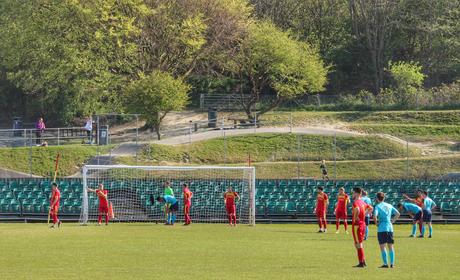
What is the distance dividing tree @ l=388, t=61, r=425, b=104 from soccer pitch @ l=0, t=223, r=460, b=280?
36.6m

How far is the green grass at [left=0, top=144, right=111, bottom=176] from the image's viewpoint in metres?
55.1

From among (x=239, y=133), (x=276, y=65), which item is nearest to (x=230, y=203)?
(x=239, y=133)

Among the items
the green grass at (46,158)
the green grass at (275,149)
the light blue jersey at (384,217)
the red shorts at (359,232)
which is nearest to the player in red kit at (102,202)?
the green grass at (46,158)

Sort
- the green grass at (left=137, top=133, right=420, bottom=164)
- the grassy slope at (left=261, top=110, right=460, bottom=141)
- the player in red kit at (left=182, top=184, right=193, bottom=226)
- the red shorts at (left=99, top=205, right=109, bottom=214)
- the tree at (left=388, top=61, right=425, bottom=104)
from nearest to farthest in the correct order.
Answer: the player in red kit at (left=182, top=184, right=193, bottom=226), the red shorts at (left=99, top=205, right=109, bottom=214), the green grass at (left=137, top=133, right=420, bottom=164), the grassy slope at (left=261, top=110, right=460, bottom=141), the tree at (left=388, top=61, right=425, bottom=104)

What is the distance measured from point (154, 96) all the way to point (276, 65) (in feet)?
44.4

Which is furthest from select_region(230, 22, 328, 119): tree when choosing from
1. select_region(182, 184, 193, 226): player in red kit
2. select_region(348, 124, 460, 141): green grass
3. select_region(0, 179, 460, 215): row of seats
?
select_region(182, 184, 193, 226): player in red kit

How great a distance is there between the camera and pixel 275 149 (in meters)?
59.1

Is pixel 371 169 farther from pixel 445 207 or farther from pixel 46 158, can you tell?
pixel 46 158

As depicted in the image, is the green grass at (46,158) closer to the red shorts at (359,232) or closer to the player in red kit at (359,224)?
the player in red kit at (359,224)

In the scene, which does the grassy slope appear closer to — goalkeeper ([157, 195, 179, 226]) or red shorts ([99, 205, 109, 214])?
goalkeeper ([157, 195, 179, 226])

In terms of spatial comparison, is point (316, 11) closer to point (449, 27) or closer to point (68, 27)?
point (449, 27)

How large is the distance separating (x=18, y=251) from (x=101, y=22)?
141 feet

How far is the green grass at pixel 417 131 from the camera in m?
61.8

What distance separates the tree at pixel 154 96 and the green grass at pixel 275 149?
12.3 feet
